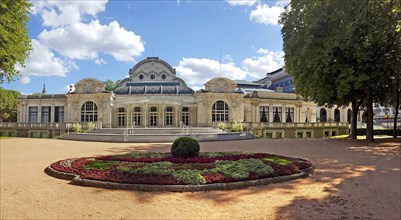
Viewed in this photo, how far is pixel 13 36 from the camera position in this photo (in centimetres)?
2191

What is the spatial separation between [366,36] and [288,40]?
5.95 meters

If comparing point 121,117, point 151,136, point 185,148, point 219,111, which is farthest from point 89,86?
point 185,148

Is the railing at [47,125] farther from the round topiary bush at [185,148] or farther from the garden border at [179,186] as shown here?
the garden border at [179,186]

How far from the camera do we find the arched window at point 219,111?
44000mm

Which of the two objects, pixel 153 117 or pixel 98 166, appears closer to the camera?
pixel 98 166

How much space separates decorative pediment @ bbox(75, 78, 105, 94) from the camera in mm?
44750

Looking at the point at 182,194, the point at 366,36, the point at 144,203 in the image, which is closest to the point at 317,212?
the point at 182,194

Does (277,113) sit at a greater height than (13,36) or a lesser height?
lesser

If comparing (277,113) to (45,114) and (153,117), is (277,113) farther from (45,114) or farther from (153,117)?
(45,114)

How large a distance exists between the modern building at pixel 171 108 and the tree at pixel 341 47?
55.3 feet

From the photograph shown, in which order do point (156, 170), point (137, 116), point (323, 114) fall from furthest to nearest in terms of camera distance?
point (323, 114) → point (137, 116) → point (156, 170)

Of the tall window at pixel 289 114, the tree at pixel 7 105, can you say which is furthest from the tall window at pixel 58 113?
the tall window at pixel 289 114

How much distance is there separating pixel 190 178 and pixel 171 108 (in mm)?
35285

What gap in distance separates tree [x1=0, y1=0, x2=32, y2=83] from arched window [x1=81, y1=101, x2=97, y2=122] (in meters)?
19.2
